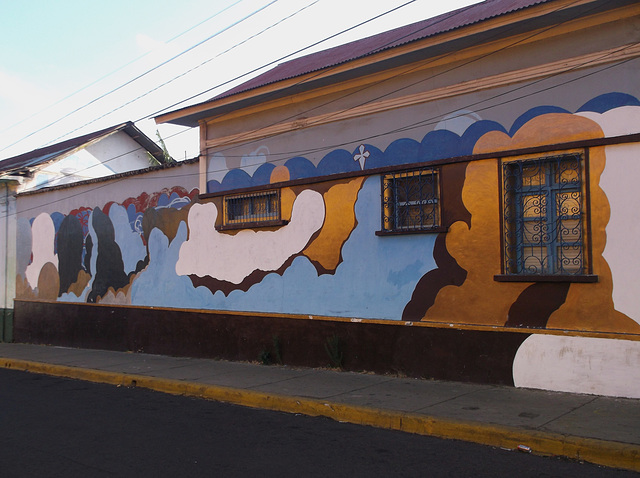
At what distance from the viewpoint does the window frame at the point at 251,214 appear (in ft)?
37.1

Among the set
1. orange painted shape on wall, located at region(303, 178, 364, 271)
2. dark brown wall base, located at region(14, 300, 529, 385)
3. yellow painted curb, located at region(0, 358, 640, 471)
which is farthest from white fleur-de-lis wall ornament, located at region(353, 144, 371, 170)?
yellow painted curb, located at region(0, 358, 640, 471)

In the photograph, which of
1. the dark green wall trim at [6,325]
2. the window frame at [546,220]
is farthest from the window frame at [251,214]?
the dark green wall trim at [6,325]

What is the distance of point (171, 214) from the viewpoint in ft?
43.7

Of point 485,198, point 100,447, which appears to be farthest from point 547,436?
point 100,447

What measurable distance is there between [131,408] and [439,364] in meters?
4.32

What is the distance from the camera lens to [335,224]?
10352 millimetres

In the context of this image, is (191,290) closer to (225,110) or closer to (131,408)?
(225,110)

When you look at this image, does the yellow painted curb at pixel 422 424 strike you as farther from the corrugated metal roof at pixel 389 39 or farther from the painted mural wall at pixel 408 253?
the corrugated metal roof at pixel 389 39

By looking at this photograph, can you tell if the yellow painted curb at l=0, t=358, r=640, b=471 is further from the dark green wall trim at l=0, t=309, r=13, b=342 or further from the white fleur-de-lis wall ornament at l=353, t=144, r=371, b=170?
the dark green wall trim at l=0, t=309, r=13, b=342

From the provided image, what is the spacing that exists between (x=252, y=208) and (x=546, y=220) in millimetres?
5698

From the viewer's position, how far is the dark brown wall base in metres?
8.62

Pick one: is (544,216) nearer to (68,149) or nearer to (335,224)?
(335,224)

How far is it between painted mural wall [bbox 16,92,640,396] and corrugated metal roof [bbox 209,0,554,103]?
1330 millimetres

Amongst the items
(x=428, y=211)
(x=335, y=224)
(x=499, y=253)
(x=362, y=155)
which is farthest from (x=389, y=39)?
(x=499, y=253)
